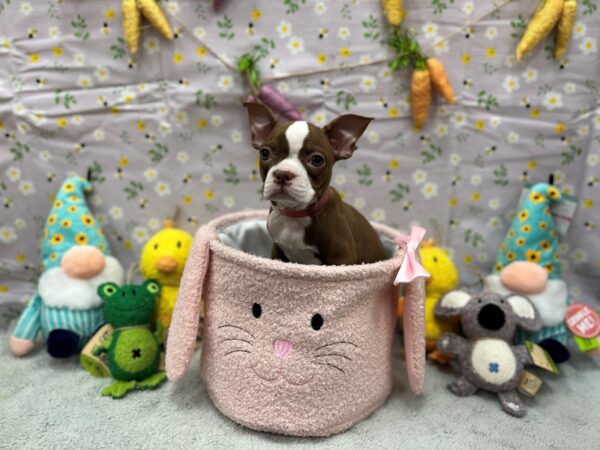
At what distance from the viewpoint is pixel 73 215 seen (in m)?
1.34

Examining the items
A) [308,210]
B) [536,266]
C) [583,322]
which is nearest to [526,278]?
[536,266]

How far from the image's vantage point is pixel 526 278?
50.3 inches

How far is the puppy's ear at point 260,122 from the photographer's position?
0.99 m

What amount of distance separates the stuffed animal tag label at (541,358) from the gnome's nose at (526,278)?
16 cm

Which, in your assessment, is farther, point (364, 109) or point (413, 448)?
point (364, 109)

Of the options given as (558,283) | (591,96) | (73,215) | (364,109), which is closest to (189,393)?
(73,215)

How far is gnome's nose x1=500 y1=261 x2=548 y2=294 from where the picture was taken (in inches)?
Result: 50.1

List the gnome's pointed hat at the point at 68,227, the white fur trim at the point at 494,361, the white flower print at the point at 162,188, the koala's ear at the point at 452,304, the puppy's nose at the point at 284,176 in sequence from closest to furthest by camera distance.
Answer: the puppy's nose at the point at 284,176
the white fur trim at the point at 494,361
the koala's ear at the point at 452,304
the gnome's pointed hat at the point at 68,227
the white flower print at the point at 162,188

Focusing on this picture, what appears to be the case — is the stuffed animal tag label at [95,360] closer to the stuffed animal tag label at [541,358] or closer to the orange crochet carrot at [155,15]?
the orange crochet carrot at [155,15]

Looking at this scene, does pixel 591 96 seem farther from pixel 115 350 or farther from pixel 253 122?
pixel 115 350

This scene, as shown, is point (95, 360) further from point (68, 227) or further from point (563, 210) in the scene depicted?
point (563, 210)

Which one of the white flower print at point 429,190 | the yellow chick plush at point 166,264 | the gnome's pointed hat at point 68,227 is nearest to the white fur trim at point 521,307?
the white flower print at point 429,190

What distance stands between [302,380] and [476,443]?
1.31 feet

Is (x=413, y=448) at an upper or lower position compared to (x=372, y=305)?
lower
